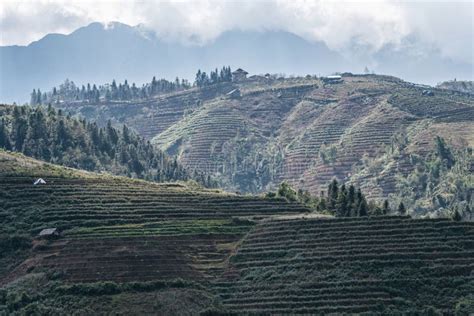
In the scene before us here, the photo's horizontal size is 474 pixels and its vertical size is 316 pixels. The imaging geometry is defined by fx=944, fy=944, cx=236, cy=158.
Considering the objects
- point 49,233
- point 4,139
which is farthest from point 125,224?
point 4,139

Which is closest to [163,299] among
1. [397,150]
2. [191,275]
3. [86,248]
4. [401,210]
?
[191,275]

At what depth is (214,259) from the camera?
283 ft

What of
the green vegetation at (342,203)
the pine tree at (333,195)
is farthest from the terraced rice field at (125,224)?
the pine tree at (333,195)

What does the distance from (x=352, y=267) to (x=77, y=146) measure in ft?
272

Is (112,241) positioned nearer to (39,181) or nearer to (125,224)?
(125,224)

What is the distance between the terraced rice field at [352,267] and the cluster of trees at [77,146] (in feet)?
216

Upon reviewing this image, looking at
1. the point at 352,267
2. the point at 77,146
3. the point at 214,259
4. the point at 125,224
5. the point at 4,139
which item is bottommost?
the point at 214,259

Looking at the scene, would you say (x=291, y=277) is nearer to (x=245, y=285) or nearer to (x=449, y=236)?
(x=245, y=285)

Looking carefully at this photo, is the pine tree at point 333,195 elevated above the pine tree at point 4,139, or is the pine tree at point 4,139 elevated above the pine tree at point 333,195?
the pine tree at point 4,139

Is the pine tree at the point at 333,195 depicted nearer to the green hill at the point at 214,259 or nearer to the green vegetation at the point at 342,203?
the green vegetation at the point at 342,203

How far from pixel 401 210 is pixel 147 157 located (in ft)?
249

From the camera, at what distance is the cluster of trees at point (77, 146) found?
147m

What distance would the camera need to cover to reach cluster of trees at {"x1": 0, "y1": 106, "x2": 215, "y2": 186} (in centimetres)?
14712

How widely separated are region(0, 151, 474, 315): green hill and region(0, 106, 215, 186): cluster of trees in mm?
46198
